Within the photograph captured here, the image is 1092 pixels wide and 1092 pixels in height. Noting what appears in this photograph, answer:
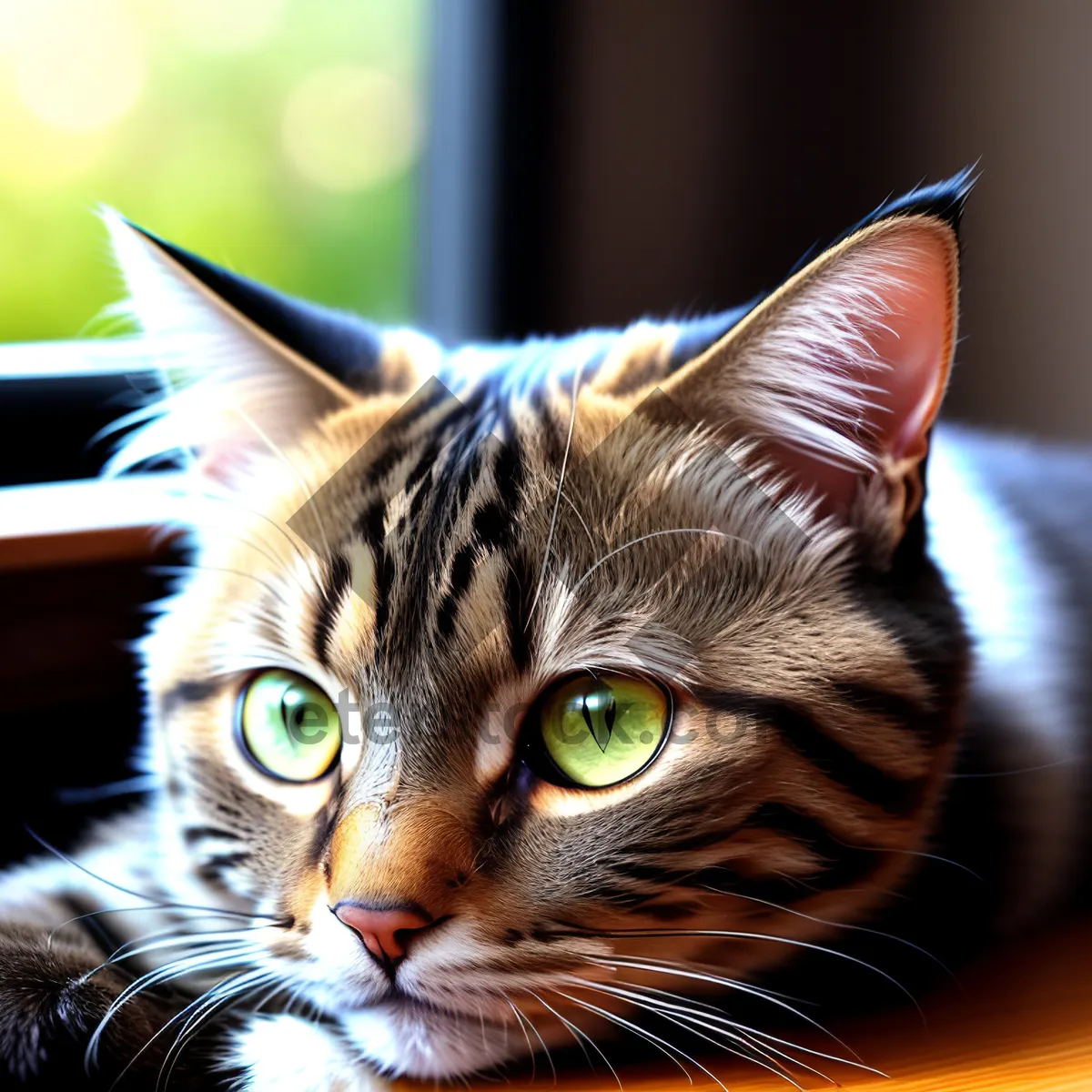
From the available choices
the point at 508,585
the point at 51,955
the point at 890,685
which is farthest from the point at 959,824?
the point at 51,955

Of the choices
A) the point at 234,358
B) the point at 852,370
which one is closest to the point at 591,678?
the point at 852,370

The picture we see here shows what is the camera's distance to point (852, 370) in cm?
71

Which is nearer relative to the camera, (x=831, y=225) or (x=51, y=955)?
A: (x=51, y=955)

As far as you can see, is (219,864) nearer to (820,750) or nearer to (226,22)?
(820,750)

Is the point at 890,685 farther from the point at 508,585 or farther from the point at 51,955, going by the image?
the point at 51,955

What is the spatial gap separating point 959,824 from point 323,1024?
0.46 meters

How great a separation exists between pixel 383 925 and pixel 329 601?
22cm

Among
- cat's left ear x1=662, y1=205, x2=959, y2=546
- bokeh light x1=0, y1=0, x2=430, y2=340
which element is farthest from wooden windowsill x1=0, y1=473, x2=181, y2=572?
cat's left ear x1=662, y1=205, x2=959, y2=546

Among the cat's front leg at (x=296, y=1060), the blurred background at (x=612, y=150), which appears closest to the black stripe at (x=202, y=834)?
the cat's front leg at (x=296, y=1060)

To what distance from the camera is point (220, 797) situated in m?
0.79

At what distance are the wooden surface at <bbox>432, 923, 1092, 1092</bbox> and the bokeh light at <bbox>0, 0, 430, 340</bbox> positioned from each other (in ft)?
2.34

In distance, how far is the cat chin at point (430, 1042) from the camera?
66 centimetres

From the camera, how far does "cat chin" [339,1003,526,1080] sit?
25.9 inches

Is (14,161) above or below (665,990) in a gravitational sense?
above
